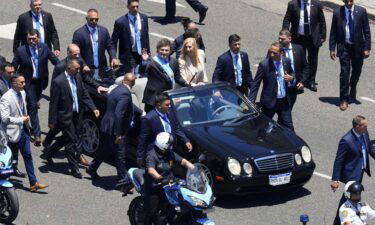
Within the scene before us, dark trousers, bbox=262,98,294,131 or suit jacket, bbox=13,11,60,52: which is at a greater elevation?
suit jacket, bbox=13,11,60,52

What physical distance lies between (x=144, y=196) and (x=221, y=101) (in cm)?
345

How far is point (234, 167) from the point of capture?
59.8 ft

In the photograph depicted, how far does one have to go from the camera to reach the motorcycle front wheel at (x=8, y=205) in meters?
17.1

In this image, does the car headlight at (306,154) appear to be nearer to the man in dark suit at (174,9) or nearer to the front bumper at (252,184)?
the front bumper at (252,184)

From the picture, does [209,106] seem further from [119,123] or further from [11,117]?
[11,117]

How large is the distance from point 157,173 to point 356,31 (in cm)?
788

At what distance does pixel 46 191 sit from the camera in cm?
1878

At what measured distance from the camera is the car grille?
60.3 feet

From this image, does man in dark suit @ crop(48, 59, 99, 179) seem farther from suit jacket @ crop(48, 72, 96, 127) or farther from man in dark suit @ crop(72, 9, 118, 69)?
man in dark suit @ crop(72, 9, 118, 69)

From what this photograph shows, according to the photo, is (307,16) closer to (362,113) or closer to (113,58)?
(362,113)

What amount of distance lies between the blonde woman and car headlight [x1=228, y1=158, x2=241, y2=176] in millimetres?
2777

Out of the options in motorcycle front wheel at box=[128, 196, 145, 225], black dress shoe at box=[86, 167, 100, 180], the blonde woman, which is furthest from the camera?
the blonde woman

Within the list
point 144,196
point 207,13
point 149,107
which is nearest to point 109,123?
point 149,107

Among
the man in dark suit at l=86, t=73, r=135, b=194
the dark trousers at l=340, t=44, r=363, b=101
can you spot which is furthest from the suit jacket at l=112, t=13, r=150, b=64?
the dark trousers at l=340, t=44, r=363, b=101
